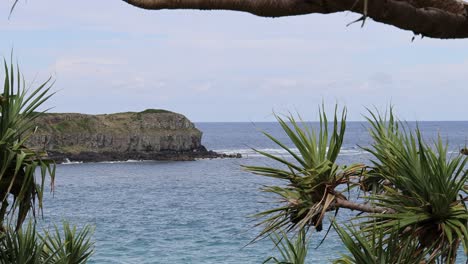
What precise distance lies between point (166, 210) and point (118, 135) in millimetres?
44594

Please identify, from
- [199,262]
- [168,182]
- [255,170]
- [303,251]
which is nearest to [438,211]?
[255,170]

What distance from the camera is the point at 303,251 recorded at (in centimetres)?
1085

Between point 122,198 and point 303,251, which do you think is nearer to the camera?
point 303,251

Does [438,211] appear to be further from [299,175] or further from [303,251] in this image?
[303,251]

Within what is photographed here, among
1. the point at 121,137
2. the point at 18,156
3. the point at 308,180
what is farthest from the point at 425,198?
the point at 121,137

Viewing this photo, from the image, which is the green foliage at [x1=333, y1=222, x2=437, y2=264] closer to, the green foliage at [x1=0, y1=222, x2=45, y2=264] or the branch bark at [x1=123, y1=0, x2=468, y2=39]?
the branch bark at [x1=123, y1=0, x2=468, y2=39]

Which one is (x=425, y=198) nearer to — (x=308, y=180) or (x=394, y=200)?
(x=394, y=200)

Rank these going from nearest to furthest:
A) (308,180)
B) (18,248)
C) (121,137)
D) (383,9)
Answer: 1. (383,9)
2. (308,180)
3. (18,248)
4. (121,137)

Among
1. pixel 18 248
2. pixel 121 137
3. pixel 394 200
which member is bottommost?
pixel 121 137

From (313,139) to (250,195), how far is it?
64352mm

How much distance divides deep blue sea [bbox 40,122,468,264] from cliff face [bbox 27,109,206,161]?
152 inches

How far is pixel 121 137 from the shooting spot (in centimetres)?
11100

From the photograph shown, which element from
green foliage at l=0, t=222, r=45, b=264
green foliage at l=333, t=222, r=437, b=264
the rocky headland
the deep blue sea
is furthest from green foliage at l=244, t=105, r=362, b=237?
the rocky headland

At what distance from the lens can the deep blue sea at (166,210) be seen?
44.2 m
